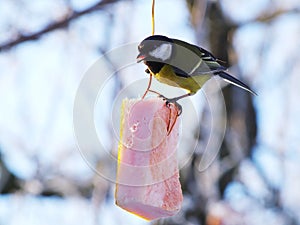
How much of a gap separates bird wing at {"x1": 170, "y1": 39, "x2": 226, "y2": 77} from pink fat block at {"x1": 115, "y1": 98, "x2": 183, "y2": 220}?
17 cm

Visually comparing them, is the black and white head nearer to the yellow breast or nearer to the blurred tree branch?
the yellow breast

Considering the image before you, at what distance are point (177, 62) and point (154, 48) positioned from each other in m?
0.15

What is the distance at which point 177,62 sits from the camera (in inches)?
101

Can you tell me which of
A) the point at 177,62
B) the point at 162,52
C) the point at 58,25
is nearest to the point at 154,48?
the point at 162,52

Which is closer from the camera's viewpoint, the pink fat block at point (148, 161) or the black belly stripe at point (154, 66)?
the pink fat block at point (148, 161)

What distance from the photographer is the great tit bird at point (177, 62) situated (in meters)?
2.43

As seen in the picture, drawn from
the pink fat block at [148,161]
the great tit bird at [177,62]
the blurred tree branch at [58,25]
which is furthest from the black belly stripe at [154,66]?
the blurred tree branch at [58,25]

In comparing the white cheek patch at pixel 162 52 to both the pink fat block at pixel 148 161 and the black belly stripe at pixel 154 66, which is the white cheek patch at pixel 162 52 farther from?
the pink fat block at pixel 148 161

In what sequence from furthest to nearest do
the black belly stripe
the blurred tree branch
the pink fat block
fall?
the blurred tree branch
the black belly stripe
the pink fat block

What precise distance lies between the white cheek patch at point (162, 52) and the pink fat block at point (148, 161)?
12 centimetres

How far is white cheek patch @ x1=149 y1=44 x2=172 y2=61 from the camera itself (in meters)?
2.44

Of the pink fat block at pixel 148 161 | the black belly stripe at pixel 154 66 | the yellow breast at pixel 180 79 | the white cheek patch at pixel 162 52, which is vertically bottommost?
the pink fat block at pixel 148 161

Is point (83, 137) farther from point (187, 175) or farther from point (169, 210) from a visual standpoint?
point (187, 175)

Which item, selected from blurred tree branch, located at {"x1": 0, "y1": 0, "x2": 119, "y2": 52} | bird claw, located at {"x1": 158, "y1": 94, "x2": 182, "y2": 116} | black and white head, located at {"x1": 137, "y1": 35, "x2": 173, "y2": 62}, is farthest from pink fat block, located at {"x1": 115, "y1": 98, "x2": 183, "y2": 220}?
blurred tree branch, located at {"x1": 0, "y1": 0, "x2": 119, "y2": 52}
